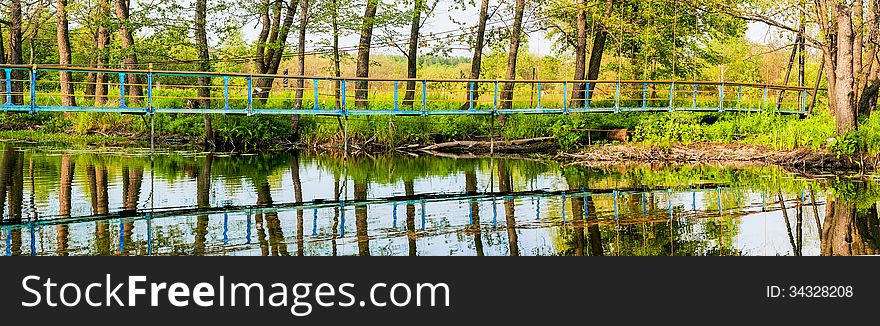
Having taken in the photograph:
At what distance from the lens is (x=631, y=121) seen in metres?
25.8

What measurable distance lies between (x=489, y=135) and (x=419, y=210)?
14.2 m

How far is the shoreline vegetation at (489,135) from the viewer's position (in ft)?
74.2

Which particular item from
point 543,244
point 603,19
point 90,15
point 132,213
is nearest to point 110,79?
point 90,15

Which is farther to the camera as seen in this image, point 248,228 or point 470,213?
point 470,213

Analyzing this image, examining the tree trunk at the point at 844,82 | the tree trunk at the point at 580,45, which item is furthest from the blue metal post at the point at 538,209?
the tree trunk at the point at 580,45

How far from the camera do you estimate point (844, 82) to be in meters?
19.5

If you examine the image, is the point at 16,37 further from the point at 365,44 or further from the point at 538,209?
the point at 538,209

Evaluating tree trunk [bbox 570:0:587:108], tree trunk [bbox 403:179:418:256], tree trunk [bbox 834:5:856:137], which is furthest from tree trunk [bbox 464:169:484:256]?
tree trunk [bbox 570:0:587:108]

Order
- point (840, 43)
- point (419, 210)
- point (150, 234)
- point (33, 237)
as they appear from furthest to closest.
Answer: point (840, 43) < point (419, 210) < point (150, 234) < point (33, 237)

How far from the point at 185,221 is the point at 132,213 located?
996 mm

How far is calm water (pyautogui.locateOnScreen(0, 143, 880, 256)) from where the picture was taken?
1025cm

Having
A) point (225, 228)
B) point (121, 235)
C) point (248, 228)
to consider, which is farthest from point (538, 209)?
point (121, 235)

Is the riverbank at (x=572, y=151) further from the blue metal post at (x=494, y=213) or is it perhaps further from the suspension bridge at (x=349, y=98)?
the blue metal post at (x=494, y=213)

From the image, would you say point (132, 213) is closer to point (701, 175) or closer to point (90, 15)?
point (701, 175)
